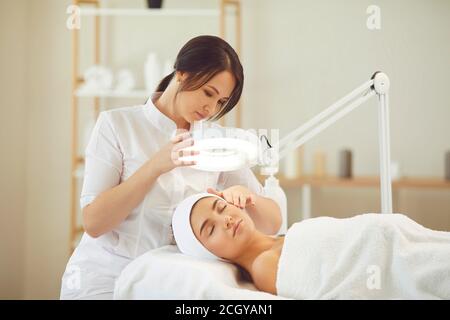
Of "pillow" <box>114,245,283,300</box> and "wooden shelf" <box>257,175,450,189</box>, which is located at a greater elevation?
"wooden shelf" <box>257,175,450,189</box>

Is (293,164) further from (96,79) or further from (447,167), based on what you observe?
(96,79)

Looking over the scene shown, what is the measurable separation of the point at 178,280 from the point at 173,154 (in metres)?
0.24

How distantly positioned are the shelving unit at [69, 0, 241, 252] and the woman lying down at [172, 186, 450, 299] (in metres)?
0.22

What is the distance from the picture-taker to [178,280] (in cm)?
85

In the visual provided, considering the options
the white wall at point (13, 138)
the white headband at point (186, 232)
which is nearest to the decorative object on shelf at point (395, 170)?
the white headband at point (186, 232)

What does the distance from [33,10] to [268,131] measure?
590mm

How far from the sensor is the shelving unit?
97 cm

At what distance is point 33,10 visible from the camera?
1.03m

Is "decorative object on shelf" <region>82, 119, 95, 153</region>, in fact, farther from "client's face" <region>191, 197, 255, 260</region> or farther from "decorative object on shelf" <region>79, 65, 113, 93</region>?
"client's face" <region>191, 197, 255, 260</region>

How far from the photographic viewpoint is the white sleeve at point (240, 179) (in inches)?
37.4

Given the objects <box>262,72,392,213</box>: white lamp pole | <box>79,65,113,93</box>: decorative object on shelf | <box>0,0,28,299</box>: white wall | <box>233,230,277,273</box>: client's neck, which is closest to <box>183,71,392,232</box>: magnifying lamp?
<box>262,72,392,213</box>: white lamp pole

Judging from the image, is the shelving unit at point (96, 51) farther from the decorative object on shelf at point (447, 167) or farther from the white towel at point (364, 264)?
the decorative object on shelf at point (447, 167)

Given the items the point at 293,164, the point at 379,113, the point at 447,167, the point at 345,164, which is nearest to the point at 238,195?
the point at 293,164
